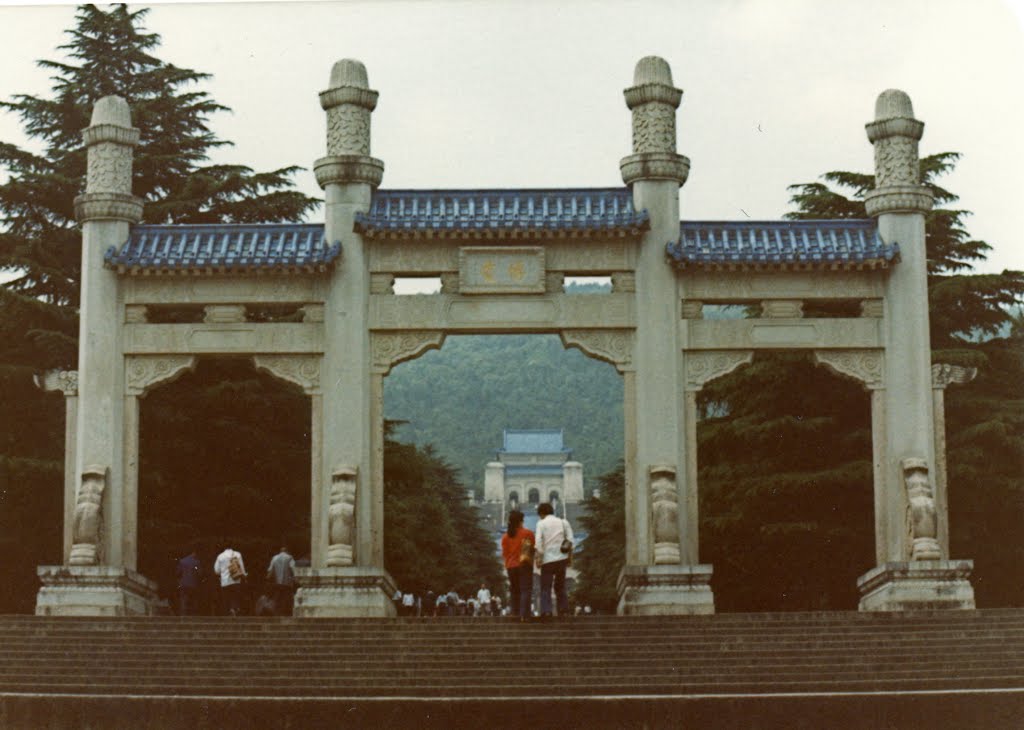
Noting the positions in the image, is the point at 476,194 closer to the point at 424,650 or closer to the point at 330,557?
the point at 330,557

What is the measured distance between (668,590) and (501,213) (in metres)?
5.58

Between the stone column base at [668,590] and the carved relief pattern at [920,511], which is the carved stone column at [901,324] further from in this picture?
the stone column base at [668,590]

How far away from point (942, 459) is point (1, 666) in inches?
492

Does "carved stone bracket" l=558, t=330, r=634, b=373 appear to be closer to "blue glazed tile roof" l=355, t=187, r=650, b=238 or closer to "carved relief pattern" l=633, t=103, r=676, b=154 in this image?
"blue glazed tile roof" l=355, t=187, r=650, b=238

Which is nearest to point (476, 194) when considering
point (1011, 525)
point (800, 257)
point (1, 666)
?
point (800, 257)

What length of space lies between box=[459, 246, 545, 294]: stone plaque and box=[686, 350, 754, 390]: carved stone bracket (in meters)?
2.24

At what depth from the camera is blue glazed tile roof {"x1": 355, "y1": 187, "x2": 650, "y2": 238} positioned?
89.5 feet

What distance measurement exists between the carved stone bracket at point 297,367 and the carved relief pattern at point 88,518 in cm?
255

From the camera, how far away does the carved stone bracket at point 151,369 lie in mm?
27469

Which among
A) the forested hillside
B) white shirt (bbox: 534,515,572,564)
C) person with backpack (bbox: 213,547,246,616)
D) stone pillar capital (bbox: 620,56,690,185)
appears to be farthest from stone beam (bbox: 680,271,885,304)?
the forested hillside

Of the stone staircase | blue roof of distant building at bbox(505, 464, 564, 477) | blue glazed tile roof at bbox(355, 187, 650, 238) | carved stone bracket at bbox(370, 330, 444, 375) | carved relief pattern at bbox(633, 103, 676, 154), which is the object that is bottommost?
the stone staircase

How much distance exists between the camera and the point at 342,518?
26.4m

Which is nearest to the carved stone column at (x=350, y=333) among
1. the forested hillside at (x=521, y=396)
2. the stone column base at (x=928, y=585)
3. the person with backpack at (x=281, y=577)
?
the person with backpack at (x=281, y=577)

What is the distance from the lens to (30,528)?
3306 cm
